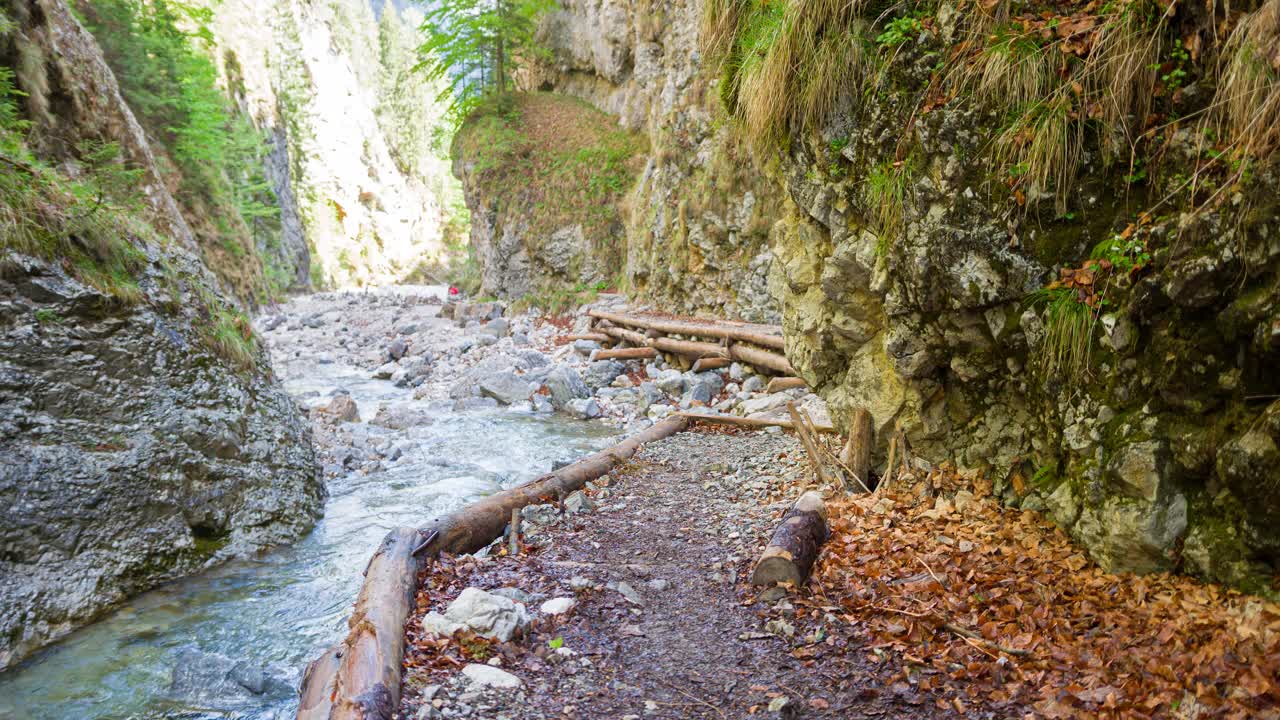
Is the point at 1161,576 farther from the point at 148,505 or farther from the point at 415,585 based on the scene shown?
the point at 148,505

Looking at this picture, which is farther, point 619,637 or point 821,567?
point 821,567

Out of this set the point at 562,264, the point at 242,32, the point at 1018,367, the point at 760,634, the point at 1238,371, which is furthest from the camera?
the point at 242,32

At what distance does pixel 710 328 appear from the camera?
42.3 ft

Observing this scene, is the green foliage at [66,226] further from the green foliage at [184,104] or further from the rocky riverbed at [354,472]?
the green foliage at [184,104]

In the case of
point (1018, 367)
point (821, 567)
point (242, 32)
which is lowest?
point (821, 567)

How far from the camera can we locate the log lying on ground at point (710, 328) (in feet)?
37.0

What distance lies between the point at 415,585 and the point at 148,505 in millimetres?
2844

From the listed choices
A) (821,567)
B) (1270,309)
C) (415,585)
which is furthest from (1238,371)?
(415,585)

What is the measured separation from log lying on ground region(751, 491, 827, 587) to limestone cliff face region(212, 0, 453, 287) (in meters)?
34.3

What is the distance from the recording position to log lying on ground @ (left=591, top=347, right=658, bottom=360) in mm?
14414

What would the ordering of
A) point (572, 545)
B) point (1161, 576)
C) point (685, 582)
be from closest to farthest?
point (1161, 576) → point (685, 582) → point (572, 545)

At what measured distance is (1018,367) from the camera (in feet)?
13.6

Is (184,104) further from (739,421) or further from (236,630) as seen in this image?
(236,630)

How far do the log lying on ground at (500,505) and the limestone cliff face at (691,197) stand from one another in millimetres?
Answer: 5388
